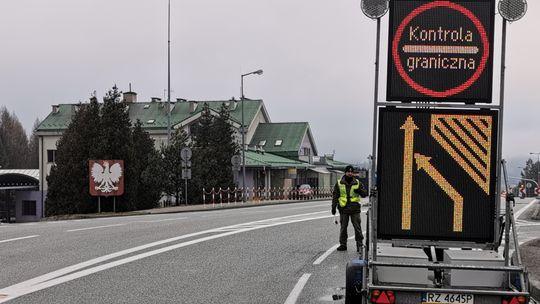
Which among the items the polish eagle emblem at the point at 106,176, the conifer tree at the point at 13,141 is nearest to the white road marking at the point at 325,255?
the polish eagle emblem at the point at 106,176

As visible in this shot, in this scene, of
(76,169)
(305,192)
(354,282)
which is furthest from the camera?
(305,192)

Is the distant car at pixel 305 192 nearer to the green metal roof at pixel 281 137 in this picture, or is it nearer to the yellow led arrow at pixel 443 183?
the green metal roof at pixel 281 137

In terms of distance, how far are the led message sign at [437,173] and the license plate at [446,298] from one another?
3.19 feet

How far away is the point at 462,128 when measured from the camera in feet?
20.2

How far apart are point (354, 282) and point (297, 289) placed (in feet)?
8.57

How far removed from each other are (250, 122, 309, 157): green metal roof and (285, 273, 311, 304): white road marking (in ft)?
206

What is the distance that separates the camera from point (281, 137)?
7531 cm

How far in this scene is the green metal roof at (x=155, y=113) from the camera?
70438 mm

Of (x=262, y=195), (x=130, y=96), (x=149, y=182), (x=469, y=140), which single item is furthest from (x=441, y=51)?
(x=130, y=96)

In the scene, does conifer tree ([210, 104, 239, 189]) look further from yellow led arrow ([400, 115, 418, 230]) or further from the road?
yellow led arrow ([400, 115, 418, 230])

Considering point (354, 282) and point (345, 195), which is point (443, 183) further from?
point (345, 195)

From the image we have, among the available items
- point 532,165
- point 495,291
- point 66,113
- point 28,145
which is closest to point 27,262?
point 495,291

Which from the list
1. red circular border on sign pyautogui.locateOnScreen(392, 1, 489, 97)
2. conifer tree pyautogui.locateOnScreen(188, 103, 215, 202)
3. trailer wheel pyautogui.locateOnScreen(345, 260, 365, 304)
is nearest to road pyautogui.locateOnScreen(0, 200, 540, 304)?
trailer wheel pyautogui.locateOnScreen(345, 260, 365, 304)

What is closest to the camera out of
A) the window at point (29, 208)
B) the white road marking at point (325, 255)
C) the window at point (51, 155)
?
the white road marking at point (325, 255)
